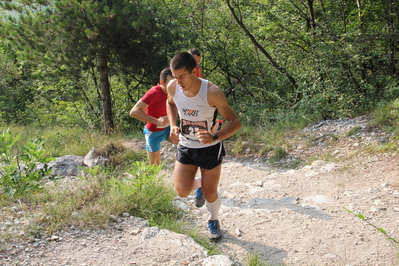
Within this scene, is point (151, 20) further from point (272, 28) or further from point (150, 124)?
point (150, 124)

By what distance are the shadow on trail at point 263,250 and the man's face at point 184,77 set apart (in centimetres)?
176

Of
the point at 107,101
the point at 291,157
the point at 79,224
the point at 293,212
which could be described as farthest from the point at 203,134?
the point at 107,101

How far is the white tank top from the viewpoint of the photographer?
3354 millimetres

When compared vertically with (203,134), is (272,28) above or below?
above

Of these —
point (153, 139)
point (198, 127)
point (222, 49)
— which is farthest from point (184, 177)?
point (222, 49)

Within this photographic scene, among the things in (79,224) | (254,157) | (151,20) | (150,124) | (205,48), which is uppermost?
(151,20)

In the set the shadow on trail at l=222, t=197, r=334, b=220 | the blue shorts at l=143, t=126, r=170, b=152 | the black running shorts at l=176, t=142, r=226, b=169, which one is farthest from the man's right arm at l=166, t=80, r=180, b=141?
the shadow on trail at l=222, t=197, r=334, b=220

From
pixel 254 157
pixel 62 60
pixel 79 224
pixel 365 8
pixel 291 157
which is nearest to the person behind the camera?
pixel 79 224

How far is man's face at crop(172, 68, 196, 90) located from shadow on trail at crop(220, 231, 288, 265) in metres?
1.76

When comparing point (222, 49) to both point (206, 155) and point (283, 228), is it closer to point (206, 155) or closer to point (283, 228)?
point (283, 228)

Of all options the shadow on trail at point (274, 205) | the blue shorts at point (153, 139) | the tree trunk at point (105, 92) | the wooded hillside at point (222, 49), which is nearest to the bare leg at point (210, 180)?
the shadow on trail at point (274, 205)

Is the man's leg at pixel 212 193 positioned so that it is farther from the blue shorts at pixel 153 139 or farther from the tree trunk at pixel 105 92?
the tree trunk at pixel 105 92

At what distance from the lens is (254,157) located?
7.38 m

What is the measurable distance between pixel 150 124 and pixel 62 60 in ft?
14.4
